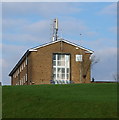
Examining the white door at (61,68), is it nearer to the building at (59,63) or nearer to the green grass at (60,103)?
the building at (59,63)

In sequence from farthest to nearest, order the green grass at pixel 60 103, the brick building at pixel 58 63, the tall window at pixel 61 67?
the tall window at pixel 61 67, the brick building at pixel 58 63, the green grass at pixel 60 103

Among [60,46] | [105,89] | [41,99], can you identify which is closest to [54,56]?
[60,46]

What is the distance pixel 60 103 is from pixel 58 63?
31.7 m

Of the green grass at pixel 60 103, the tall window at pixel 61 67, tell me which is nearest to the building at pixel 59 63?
the tall window at pixel 61 67

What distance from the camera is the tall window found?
170 ft

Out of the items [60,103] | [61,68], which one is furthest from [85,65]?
[60,103]

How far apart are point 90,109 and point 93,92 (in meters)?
5.44

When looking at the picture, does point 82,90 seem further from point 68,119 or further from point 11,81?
point 11,81

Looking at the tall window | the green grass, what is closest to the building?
the tall window

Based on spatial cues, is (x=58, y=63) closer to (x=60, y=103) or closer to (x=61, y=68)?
(x=61, y=68)

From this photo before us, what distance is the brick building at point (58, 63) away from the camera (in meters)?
51.3

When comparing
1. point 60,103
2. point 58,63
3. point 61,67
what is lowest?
point 60,103

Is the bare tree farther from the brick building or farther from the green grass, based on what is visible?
the green grass

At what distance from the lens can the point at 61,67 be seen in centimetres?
5200
